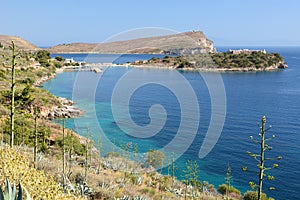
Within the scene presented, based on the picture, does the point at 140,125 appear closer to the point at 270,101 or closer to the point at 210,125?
the point at 210,125

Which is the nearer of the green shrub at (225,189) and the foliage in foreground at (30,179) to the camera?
the foliage in foreground at (30,179)

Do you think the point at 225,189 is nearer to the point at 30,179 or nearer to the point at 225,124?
the point at 30,179

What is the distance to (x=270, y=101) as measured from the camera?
39.0 meters

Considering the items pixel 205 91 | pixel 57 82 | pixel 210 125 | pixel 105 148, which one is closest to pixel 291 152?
pixel 210 125

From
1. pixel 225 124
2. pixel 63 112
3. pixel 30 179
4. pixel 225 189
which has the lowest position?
pixel 225 189

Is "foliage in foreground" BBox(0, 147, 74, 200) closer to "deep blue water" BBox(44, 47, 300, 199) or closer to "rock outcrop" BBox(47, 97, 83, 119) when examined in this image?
"deep blue water" BBox(44, 47, 300, 199)

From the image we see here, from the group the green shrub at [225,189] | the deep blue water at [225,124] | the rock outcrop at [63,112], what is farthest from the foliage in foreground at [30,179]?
the rock outcrop at [63,112]

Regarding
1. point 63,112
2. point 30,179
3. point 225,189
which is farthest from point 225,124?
point 30,179

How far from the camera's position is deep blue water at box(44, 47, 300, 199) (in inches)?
722

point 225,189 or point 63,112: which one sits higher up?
point 63,112

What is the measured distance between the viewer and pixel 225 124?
28094 millimetres

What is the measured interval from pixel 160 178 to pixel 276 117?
63.8 ft

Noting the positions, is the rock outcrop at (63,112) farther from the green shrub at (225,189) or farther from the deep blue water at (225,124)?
the green shrub at (225,189)

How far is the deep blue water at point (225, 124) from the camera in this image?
18328 mm
